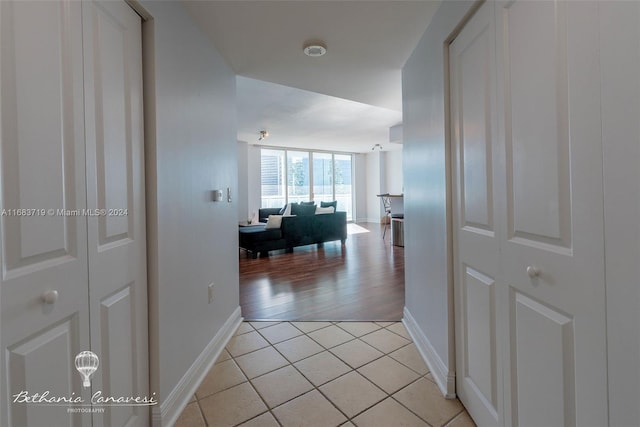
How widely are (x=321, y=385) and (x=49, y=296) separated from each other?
1.38m

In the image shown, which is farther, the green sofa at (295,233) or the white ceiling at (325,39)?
the green sofa at (295,233)

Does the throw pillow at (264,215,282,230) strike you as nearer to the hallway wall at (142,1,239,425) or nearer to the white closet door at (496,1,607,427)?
the hallway wall at (142,1,239,425)

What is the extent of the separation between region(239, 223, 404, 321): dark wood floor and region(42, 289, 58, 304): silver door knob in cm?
196

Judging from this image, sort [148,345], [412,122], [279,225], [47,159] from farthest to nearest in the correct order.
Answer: [279,225]
[412,122]
[148,345]
[47,159]

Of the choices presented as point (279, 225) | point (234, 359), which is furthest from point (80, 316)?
point (279, 225)

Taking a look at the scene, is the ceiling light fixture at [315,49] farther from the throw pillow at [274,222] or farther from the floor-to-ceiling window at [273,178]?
the floor-to-ceiling window at [273,178]

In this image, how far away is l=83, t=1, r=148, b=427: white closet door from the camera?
1004mm

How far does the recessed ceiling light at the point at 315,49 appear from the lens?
2043 mm

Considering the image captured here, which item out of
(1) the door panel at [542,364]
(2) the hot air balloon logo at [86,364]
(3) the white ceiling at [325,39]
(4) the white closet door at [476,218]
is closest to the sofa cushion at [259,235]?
(3) the white ceiling at [325,39]

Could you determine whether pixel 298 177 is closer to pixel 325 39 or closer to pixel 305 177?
pixel 305 177

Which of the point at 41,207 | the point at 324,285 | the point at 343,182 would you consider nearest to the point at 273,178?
the point at 343,182

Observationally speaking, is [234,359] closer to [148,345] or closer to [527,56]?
[148,345]

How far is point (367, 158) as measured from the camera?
11.1 meters

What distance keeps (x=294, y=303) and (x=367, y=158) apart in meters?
8.91
